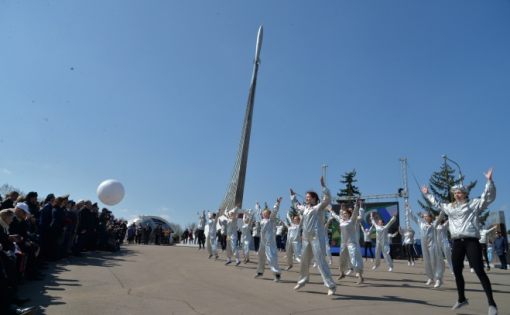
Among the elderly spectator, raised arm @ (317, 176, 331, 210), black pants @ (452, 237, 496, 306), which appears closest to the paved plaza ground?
black pants @ (452, 237, 496, 306)

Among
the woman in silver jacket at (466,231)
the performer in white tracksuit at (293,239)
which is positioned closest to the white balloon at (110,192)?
the performer in white tracksuit at (293,239)

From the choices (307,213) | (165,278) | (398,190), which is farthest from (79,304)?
(398,190)

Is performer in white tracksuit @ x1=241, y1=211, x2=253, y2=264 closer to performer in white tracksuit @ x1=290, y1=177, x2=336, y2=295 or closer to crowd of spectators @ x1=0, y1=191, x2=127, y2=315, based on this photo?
crowd of spectators @ x1=0, y1=191, x2=127, y2=315

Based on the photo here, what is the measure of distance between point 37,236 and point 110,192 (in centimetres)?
1282

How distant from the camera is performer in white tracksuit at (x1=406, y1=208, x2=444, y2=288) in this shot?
967 centimetres

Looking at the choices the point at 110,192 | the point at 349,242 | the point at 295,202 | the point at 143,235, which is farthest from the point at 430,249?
the point at 143,235

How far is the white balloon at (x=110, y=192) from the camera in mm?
21531

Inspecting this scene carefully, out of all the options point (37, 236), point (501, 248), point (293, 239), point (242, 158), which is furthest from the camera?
point (242, 158)

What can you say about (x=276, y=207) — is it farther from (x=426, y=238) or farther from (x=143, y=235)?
(x=143, y=235)

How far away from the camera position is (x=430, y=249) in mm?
10117

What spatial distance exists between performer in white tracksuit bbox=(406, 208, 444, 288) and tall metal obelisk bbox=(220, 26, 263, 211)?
3869 centimetres

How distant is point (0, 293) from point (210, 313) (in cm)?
286

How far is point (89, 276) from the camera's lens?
9133 millimetres

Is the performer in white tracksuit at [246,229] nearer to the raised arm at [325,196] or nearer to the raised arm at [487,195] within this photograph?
the raised arm at [325,196]
